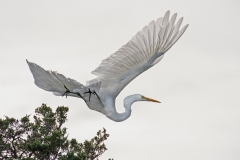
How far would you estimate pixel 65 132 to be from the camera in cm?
3356

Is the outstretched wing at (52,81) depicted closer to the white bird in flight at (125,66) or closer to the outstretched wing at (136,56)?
the white bird in flight at (125,66)

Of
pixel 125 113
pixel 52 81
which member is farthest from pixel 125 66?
pixel 52 81

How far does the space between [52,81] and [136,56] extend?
Answer: 2.51m

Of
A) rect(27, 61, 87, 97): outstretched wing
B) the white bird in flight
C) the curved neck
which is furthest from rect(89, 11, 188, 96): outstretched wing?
rect(27, 61, 87, 97): outstretched wing

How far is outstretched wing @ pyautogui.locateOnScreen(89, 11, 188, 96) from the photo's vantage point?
2461 cm

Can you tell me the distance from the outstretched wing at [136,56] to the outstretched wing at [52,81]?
4.04 feet

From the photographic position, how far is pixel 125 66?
2523 centimetres

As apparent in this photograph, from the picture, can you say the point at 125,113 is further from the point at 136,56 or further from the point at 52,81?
the point at 52,81

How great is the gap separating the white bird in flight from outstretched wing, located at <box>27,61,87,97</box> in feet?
0.09

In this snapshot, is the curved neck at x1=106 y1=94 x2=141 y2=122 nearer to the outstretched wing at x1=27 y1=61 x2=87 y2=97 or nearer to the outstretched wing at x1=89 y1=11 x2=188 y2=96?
the outstretched wing at x1=89 y1=11 x2=188 y2=96

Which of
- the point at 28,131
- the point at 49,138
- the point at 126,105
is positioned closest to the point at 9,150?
the point at 28,131

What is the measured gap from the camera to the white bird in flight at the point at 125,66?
24.5m

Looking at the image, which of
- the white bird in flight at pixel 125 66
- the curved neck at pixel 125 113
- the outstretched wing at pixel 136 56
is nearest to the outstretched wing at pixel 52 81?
the white bird in flight at pixel 125 66

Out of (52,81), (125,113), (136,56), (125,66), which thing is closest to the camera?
(52,81)
